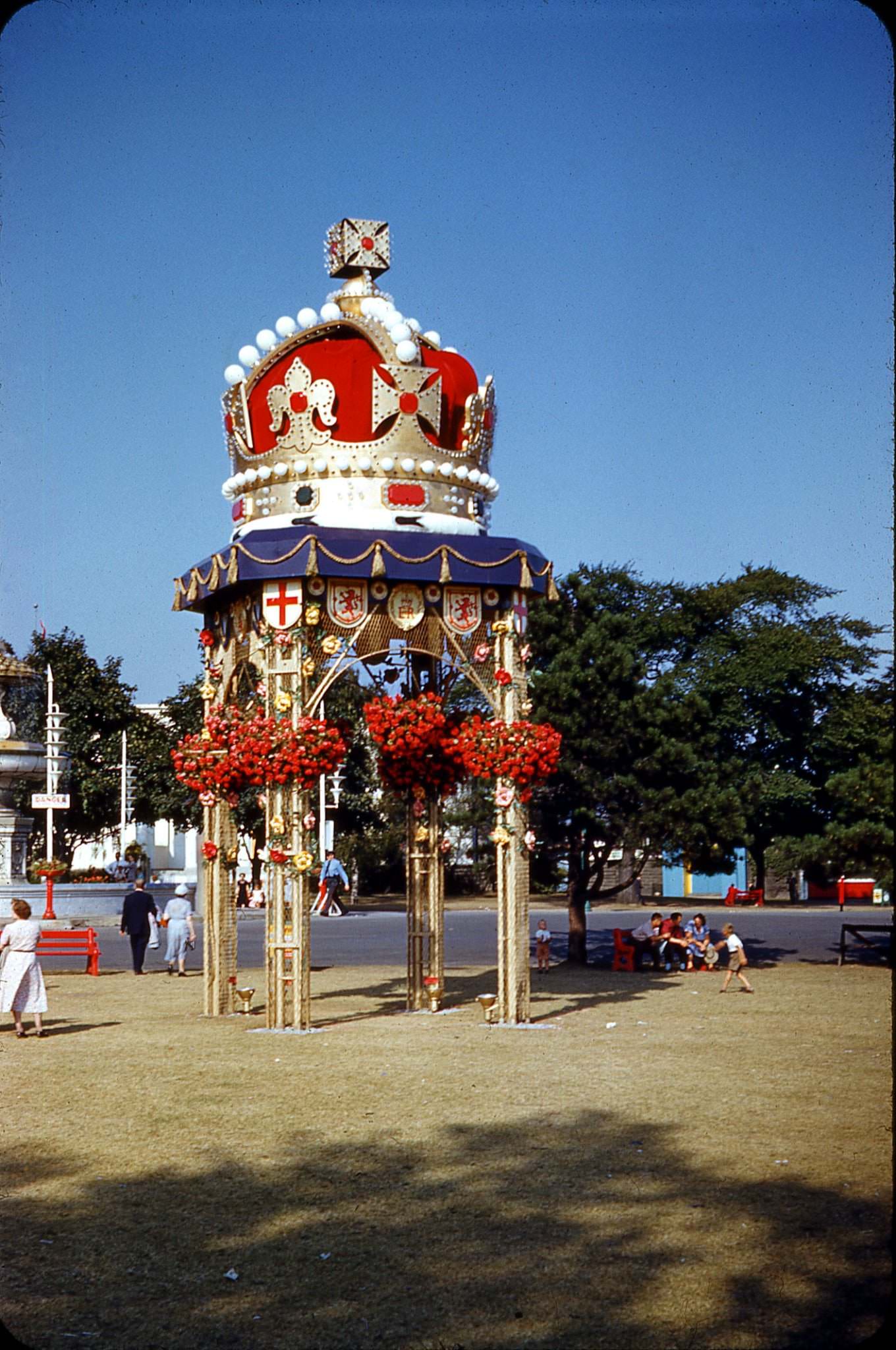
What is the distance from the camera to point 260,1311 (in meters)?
7.84

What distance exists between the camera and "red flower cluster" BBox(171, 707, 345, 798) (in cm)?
1797

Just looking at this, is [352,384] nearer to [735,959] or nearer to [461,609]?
[461,609]

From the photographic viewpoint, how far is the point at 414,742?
2009cm

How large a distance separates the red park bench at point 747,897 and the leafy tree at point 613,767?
101ft

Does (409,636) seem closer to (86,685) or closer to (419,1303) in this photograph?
(419,1303)

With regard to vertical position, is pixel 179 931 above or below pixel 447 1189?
above

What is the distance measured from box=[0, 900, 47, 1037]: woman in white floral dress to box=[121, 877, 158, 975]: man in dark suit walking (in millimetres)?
9410

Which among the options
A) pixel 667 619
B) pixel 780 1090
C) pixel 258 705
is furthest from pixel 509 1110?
pixel 667 619

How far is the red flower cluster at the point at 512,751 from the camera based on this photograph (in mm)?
18797

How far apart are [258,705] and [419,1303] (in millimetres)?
12020

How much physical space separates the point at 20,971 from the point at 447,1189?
29.8 feet

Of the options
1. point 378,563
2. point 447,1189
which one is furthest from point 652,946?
point 447,1189

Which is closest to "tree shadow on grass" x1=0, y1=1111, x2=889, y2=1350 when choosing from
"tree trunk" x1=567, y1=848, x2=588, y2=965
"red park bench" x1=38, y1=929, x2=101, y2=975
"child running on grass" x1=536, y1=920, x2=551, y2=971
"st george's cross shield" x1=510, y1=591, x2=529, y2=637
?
"st george's cross shield" x1=510, y1=591, x2=529, y2=637

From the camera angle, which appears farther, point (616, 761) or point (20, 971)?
point (616, 761)
